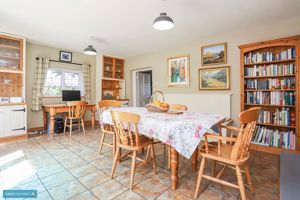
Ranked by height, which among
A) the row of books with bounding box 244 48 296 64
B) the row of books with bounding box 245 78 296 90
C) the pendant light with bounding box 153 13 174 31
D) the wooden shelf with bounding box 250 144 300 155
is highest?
the pendant light with bounding box 153 13 174 31

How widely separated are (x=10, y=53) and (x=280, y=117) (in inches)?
227

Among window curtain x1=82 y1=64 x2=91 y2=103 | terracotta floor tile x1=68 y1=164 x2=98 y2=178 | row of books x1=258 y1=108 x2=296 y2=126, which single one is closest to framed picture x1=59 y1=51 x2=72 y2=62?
window curtain x1=82 y1=64 x2=91 y2=103

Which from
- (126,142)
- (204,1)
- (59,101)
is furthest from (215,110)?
(59,101)

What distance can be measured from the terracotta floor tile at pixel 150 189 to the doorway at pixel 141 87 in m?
4.02

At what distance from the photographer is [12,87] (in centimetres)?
373

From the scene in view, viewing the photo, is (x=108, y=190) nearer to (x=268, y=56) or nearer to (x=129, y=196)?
(x=129, y=196)

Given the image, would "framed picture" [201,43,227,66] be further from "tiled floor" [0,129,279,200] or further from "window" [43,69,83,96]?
"window" [43,69,83,96]

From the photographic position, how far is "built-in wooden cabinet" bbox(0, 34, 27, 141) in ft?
10.7

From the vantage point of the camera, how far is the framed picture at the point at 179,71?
160 inches

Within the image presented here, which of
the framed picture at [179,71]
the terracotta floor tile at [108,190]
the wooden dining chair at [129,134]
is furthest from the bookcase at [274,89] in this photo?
the terracotta floor tile at [108,190]

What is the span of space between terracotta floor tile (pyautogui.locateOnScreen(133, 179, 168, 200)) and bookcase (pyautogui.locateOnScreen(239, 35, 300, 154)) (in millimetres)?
2213

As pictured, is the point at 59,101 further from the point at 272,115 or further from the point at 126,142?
the point at 272,115

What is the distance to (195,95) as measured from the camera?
366 cm

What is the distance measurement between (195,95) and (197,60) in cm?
92
